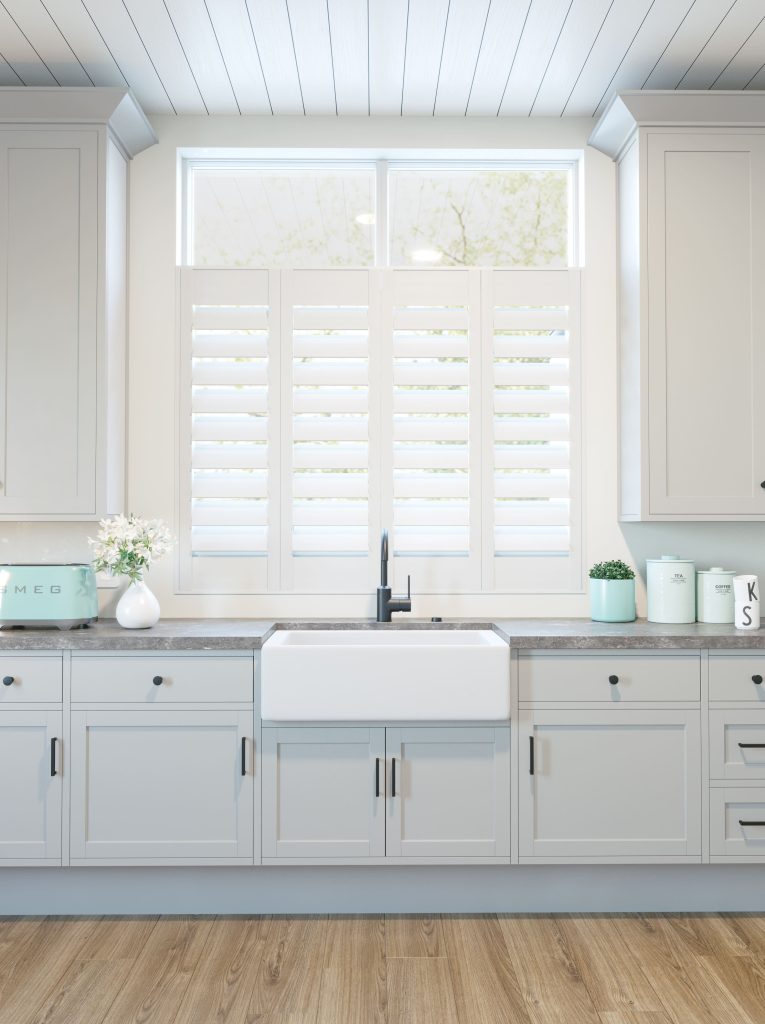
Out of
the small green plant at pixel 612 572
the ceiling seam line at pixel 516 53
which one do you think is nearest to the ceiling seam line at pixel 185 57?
the ceiling seam line at pixel 516 53

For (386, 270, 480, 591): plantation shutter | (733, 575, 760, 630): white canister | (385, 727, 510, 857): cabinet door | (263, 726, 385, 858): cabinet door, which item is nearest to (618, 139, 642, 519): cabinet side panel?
(733, 575, 760, 630): white canister

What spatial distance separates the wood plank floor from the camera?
207cm

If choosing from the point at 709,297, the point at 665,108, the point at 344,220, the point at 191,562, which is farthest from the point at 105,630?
the point at 665,108

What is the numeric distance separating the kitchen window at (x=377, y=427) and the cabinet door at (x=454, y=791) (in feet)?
2.28

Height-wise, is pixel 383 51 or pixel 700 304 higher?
pixel 383 51

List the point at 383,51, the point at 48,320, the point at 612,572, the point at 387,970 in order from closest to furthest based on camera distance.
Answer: the point at 387,970 → the point at 383,51 → the point at 48,320 → the point at 612,572

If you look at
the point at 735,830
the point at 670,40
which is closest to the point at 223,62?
the point at 670,40

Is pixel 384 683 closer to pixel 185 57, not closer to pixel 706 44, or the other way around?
pixel 185 57

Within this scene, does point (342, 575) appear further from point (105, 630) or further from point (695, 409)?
point (695, 409)

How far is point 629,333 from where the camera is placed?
9.71 feet

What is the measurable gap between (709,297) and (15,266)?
2416mm

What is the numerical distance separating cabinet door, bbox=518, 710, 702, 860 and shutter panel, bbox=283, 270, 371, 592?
99 centimetres

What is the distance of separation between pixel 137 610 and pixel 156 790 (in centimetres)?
59

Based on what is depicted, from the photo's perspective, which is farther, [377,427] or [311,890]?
[377,427]
